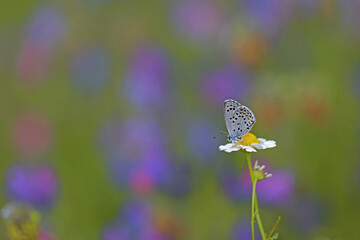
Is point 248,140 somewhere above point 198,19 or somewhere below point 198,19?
below

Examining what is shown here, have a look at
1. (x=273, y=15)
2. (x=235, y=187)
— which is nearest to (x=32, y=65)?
Answer: (x=273, y=15)

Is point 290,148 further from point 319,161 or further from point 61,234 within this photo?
point 61,234

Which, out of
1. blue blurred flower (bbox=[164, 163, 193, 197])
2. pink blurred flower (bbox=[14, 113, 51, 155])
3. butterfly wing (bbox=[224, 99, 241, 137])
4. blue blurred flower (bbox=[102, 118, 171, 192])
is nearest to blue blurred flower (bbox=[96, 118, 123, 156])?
blue blurred flower (bbox=[102, 118, 171, 192])

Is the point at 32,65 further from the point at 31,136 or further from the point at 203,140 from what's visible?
the point at 203,140

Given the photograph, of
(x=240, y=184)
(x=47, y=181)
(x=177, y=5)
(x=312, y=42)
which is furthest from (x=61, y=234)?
(x=177, y=5)

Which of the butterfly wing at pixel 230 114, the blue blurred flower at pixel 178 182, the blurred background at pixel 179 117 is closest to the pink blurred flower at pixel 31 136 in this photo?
the blurred background at pixel 179 117
